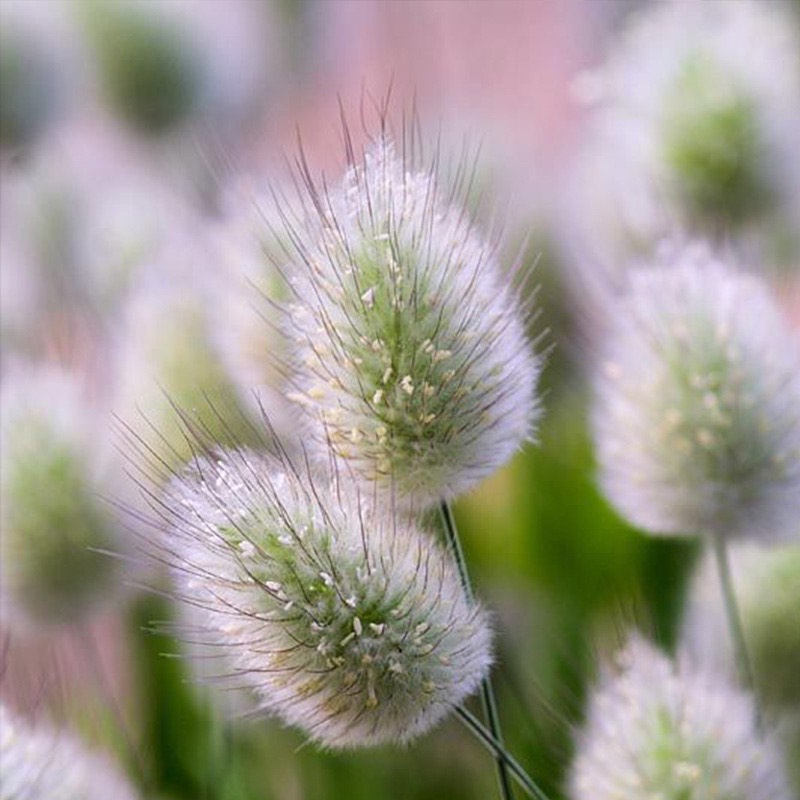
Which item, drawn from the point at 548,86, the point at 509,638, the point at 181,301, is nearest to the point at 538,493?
the point at 509,638

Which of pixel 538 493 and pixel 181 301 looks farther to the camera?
pixel 538 493

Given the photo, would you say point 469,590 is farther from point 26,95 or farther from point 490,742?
point 26,95

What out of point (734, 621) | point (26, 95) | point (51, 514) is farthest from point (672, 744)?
point (26, 95)

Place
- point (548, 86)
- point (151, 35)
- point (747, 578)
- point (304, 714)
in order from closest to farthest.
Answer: point (304, 714) < point (747, 578) < point (151, 35) < point (548, 86)

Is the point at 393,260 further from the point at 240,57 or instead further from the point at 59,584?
the point at 240,57

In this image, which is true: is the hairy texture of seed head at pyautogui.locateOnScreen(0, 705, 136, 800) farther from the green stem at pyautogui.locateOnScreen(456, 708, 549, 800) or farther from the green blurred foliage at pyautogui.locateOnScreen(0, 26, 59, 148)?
the green blurred foliage at pyautogui.locateOnScreen(0, 26, 59, 148)

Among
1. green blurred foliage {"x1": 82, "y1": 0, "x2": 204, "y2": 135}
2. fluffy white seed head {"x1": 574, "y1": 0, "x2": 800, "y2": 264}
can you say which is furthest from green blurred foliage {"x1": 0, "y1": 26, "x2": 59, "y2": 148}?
fluffy white seed head {"x1": 574, "y1": 0, "x2": 800, "y2": 264}

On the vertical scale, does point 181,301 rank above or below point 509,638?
above
